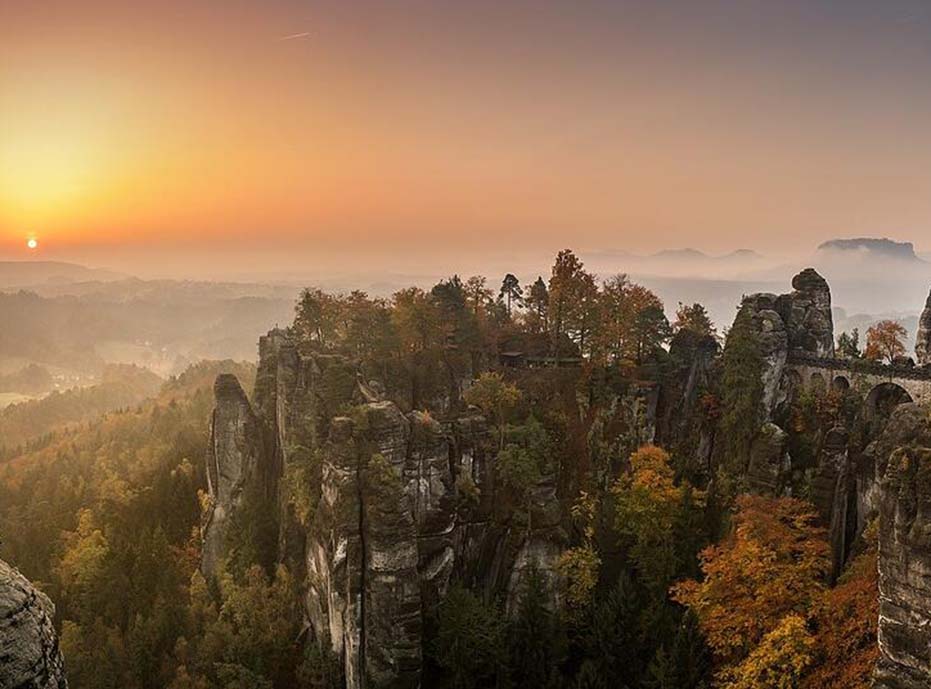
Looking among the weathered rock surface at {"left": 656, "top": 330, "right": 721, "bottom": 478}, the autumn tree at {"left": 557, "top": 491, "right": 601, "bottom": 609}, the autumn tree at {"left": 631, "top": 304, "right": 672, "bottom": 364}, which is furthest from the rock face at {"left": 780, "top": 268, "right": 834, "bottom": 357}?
the autumn tree at {"left": 557, "top": 491, "right": 601, "bottom": 609}

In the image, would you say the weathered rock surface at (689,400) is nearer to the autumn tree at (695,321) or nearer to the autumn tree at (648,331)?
the autumn tree at (648,331)

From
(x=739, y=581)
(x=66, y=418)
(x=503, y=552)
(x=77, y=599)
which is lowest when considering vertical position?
(x=66, y=418)

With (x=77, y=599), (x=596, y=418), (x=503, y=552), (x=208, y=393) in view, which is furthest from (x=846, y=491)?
(x=208, y=393)

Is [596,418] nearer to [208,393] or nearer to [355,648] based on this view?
[355,648]

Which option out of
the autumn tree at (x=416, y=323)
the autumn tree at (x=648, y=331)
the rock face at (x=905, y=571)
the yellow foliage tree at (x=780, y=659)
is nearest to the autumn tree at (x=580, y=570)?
the yellow foliage tree at (x=780, y=659)

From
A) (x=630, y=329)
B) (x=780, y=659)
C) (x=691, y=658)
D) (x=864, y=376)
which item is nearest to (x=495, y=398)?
(x=630, y=329)

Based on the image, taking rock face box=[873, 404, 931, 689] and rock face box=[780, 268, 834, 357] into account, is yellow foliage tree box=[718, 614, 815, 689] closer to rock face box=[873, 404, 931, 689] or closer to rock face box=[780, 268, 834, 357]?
rock face box=[873, 404, 931, 689]

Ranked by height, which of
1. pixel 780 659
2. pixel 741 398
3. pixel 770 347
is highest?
pixel 770 347

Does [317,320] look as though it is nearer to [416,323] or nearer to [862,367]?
[416,323]
